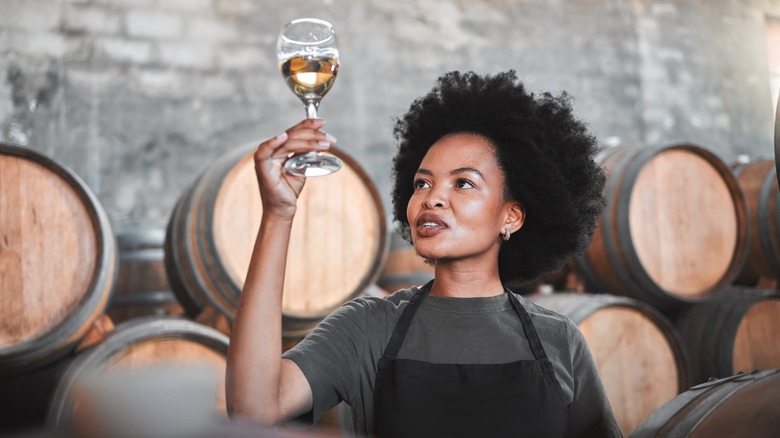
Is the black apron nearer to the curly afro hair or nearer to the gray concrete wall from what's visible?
the curly afro hair

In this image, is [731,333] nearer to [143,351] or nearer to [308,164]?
[143,351]

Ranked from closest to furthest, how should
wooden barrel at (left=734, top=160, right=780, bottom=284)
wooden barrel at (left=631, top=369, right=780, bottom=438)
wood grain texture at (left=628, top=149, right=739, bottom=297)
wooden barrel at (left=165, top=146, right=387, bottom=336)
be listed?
wooden barrel at (left=631, top=369, right=780, bottom=438)
wooden barrel at (left=165, top=146, right=387, bottom=336)
wood grain texture at (left=628, top=149, right=739, bottom=297)
wooden barrel at (left=734, top=160, right=780, bottom=284)

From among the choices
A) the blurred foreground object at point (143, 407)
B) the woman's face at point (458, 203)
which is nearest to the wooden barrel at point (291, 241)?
the woman's face at point (458, 203)

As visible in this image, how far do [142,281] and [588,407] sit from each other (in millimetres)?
2346

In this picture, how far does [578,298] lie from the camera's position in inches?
124

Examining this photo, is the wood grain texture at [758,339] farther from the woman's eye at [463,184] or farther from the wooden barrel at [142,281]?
the wooden barrel at [142,281]

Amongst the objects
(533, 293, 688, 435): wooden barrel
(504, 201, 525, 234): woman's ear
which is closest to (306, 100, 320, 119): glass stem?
(504, 201, 525, 234): woman's ear

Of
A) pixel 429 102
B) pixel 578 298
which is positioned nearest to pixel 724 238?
pixel 578 298

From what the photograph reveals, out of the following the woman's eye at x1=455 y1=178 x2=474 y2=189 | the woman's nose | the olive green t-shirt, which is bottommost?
the olive green t-shirt

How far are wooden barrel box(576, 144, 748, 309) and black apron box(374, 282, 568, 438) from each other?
185 centimetres

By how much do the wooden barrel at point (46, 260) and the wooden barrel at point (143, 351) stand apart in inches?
5.1

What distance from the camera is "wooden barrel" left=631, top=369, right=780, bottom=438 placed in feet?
4.11

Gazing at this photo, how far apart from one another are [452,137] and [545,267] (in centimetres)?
48

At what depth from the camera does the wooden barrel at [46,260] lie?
239 cm
